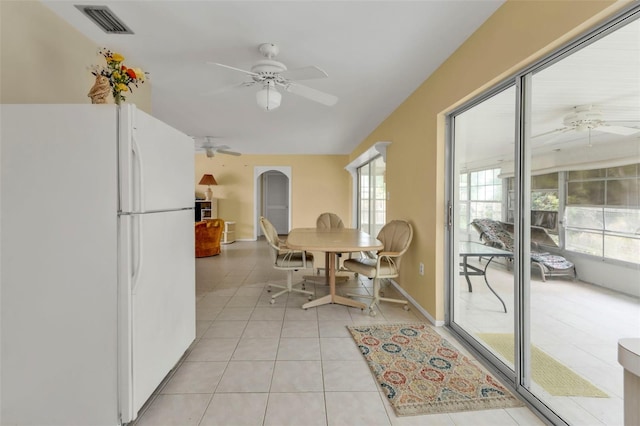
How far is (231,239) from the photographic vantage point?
846 cm

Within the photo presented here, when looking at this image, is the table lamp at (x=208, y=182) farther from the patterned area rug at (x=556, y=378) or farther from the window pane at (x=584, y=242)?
the window pane at (x=584, y=242)

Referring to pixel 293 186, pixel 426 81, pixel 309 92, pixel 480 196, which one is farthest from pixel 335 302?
pixel 293 186

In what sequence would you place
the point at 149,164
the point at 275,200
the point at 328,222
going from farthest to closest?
1. the point at 275,200
2. the point at 328,222
3. the point at 149,164

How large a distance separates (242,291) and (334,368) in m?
2.13

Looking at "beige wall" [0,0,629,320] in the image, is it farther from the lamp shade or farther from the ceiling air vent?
the lamp shade

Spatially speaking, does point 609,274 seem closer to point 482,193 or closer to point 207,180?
point 482,193

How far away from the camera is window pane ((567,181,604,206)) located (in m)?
1.52

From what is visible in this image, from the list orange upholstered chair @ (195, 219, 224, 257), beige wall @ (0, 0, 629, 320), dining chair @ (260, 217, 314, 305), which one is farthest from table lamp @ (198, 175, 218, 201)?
dining chair @ (260, 217, 314, 305)

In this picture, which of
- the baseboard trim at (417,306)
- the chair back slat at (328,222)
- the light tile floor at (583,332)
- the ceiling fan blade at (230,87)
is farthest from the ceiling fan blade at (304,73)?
the chair back slat at (328,222)

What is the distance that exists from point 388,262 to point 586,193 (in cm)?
197

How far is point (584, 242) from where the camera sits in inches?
65.3

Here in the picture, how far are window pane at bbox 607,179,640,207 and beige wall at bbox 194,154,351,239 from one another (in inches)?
283

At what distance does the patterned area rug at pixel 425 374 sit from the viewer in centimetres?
177

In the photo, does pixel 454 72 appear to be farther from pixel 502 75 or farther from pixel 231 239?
pixel 231 239
